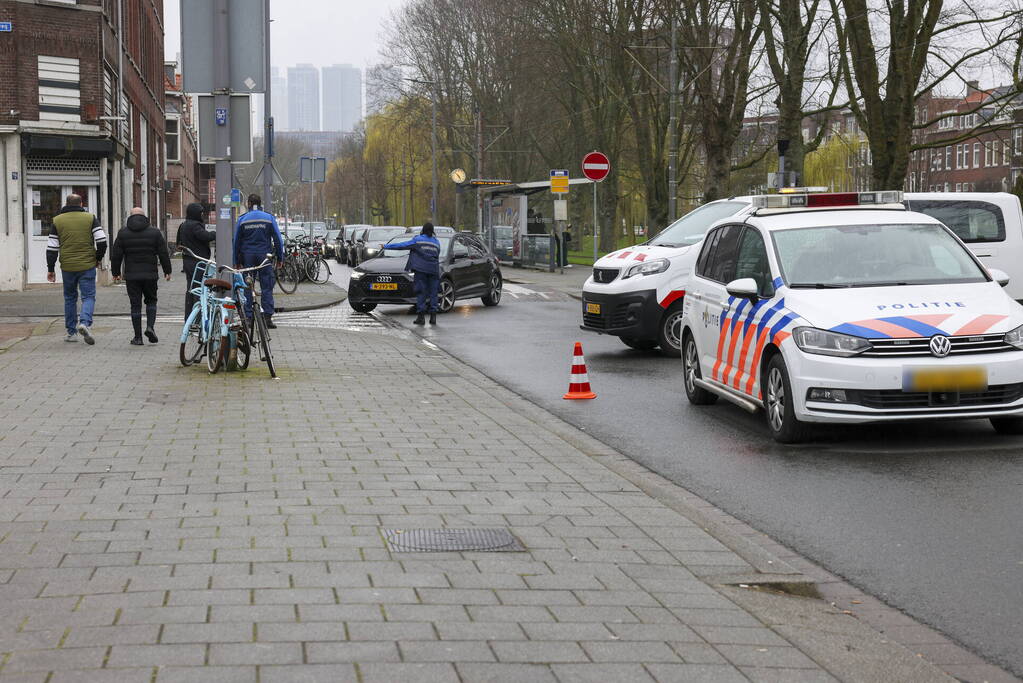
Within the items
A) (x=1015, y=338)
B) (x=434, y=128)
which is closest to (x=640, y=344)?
(x=1015, y=338)

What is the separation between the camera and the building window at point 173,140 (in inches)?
3039

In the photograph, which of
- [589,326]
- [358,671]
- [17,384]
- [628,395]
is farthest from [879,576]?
[589,326]

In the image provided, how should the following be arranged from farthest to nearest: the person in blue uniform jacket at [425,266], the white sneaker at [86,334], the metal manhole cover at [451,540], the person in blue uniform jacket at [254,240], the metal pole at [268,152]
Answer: the metal pole at [268,152]
the person in blue uniform jacket at [425,266]
the person in blue uniform jacket at [254,240]
the white sneaker at [86,334]
the metal manhole cover at [451,540]

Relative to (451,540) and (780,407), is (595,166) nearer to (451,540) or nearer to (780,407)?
(780,407)

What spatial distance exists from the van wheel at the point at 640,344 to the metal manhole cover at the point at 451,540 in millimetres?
9895

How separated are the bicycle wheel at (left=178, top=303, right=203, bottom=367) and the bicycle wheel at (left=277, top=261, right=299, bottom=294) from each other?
1470 cm

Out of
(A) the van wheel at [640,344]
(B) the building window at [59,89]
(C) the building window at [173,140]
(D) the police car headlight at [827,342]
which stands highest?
(C) the building window at [173,140]

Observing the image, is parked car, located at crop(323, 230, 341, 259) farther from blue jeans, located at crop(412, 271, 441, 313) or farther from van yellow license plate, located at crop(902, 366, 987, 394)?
van yellow license plate, located at crop(902, 366, 987, 394)

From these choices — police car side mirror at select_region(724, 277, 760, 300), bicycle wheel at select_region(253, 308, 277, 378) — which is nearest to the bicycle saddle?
bicycle wheel at select_region(253, 308, 277, 378)

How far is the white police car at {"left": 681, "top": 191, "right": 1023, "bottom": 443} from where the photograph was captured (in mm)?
8516

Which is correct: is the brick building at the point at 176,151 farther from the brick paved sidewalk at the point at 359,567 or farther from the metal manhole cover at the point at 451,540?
the metal manhole cover at the point at 451,540

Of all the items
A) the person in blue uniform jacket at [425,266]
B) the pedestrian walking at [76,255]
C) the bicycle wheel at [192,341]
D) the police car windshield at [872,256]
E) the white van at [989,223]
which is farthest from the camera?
the person in blue uniform jacket at [425,266]

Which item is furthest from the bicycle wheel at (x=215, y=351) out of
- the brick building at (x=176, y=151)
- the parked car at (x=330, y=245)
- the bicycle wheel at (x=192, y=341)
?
the brick building at (x=176, y=151)

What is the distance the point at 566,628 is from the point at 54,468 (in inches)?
161
